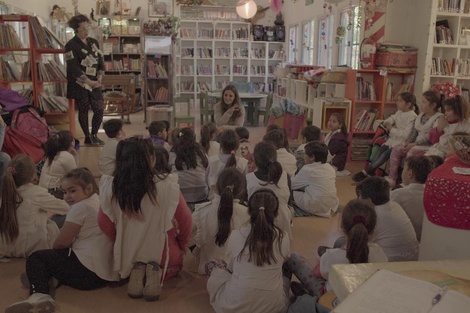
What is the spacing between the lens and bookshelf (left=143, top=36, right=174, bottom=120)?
8.81 metres

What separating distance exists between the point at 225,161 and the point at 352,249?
5.64ft

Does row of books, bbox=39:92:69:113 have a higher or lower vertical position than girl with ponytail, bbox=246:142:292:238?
higher

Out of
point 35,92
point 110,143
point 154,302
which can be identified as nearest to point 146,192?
point 154,302

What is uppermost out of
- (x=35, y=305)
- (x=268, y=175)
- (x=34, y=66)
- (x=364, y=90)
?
(x=34, y=66)

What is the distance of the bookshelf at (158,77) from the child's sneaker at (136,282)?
21.7ft

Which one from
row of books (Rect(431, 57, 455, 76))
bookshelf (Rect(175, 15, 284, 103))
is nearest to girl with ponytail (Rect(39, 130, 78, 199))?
row of books (Rect(431, 57, 455, 76))

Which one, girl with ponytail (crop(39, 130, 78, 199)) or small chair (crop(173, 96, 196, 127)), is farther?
small chair (crop(173, 96, 196, 127))

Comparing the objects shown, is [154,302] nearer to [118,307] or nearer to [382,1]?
[118,307]

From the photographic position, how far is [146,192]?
239 cm

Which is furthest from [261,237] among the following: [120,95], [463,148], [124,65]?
[124,65]

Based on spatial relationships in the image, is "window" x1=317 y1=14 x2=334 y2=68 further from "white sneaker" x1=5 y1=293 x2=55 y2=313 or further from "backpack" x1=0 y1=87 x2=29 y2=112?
"white sneaker" x1=5 y1=293 x2=55 y2=313

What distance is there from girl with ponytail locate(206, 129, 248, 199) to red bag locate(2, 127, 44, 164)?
6.55ft

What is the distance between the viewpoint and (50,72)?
555cm

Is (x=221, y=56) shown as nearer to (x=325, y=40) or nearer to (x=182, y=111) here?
(x=325, y=40)
